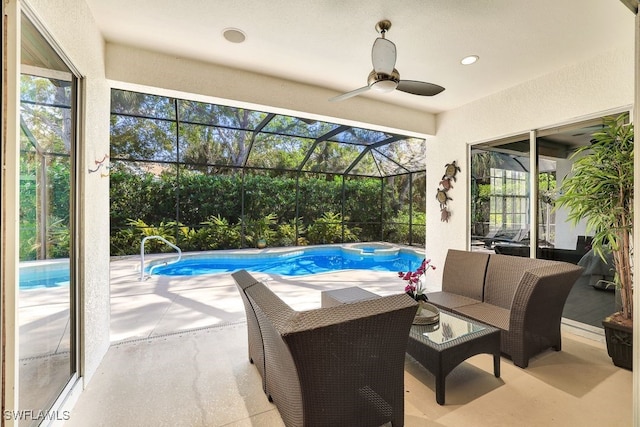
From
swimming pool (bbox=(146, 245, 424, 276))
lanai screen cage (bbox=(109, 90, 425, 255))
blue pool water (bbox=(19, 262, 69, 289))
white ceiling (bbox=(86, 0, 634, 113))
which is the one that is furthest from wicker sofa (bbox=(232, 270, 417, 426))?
lanai screen cage (bbox=(109, 90, 425, 255))

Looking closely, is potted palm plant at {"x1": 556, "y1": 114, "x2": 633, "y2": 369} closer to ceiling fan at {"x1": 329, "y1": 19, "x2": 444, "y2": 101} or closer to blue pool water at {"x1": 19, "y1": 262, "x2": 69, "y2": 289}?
ceiling fan at {"x1": 329, "y1": 19, "x2": 444, "y2": 101}

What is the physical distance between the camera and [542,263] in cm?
281

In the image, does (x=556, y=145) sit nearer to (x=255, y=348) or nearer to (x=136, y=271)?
(x=255, y=348)

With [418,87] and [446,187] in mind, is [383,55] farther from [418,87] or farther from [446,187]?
[446,187]

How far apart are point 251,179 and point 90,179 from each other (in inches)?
276

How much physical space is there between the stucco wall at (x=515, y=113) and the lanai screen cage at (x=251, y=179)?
2.81 metres

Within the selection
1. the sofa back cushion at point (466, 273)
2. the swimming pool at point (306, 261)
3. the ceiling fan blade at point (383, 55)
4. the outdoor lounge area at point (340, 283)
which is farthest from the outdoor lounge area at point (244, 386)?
the swimming pool at point (306, 261)

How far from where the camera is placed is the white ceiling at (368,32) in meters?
2.27

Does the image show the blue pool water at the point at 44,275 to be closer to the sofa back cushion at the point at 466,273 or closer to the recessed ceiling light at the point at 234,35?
the recessed ceiling light at the point at 234,35

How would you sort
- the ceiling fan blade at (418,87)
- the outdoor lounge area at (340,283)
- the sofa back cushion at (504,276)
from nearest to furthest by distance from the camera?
the outdoor lounge area at (340,283)
the ceiling fan blade at (418,87)
the sofa back cushion at (504,276)

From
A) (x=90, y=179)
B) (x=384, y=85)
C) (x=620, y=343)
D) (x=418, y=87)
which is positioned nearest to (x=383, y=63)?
(x=384, y=85)

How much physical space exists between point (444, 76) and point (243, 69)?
2409 mm

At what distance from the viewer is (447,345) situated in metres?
2.02

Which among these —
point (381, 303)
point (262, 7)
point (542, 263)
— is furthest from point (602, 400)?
point (262, 7)
